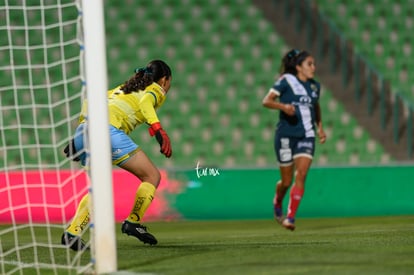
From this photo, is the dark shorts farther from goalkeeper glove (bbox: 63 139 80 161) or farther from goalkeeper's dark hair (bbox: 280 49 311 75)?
goalkeeper glove (bbox: 63 139 80 161)

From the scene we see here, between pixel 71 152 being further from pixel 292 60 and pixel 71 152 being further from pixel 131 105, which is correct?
pixel 292 60

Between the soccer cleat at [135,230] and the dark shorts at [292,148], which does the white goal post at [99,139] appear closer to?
the soccer cleat at [135,230]

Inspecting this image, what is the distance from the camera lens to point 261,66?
17078mm

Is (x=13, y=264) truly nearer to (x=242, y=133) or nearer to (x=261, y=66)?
(x=242, y=133)

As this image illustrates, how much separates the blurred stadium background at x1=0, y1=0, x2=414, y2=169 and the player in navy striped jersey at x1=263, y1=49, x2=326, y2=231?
5.42 metres

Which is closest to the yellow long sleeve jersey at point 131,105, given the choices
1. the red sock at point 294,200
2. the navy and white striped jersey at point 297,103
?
the navy and white striped jersey at point 297,103

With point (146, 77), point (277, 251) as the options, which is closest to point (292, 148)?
point (146, 77)

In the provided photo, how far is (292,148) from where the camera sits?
10.2m

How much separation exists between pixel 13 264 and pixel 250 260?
1.74m

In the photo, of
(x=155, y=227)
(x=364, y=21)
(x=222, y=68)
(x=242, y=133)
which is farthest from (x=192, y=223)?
(x=364, y=21)

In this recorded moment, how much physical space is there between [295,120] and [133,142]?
7.02 ft

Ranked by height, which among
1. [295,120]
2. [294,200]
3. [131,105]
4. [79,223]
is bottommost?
[294,200]

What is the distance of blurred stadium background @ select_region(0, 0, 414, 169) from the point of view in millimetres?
16109

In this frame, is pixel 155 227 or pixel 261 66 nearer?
pixel 155 227
